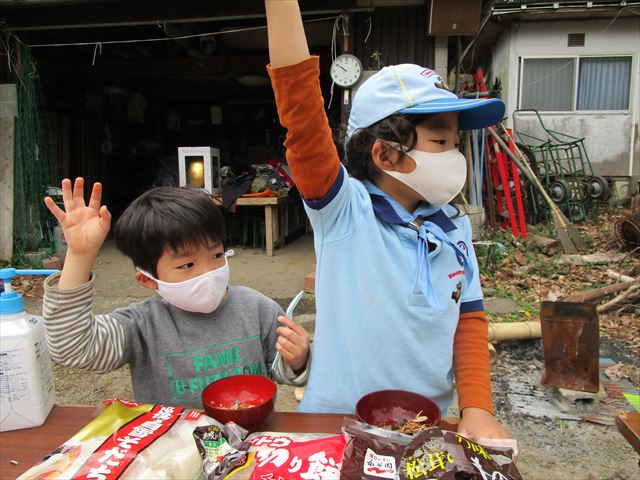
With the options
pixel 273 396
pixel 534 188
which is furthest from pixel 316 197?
pixel 534 188

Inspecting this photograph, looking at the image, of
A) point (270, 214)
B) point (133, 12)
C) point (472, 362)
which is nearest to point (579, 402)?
point (472, 362)

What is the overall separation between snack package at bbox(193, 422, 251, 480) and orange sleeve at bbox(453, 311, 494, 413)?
64 centimetres

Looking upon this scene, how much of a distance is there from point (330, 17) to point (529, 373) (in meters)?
4.82

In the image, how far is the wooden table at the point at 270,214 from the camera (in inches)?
290

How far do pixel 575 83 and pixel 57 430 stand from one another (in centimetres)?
1257

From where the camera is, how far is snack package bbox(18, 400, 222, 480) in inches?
32.1

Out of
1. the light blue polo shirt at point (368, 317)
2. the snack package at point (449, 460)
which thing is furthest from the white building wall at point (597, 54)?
the snack package at point (449, 460)

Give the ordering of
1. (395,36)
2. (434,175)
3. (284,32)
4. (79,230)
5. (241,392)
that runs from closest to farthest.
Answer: (284,32) < (79,230) < (241,392) < (434,175) < (395,36)

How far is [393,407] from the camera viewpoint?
1.04m

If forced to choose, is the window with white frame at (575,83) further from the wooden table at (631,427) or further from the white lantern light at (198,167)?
the wooden table at (631,427)

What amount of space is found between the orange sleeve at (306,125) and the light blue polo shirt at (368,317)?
0.14 metres

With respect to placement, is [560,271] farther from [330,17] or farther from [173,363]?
[173,363]

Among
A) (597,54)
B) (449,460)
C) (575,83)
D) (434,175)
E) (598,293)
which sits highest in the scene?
(597,54)

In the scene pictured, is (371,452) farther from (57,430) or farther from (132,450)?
(57,430)
